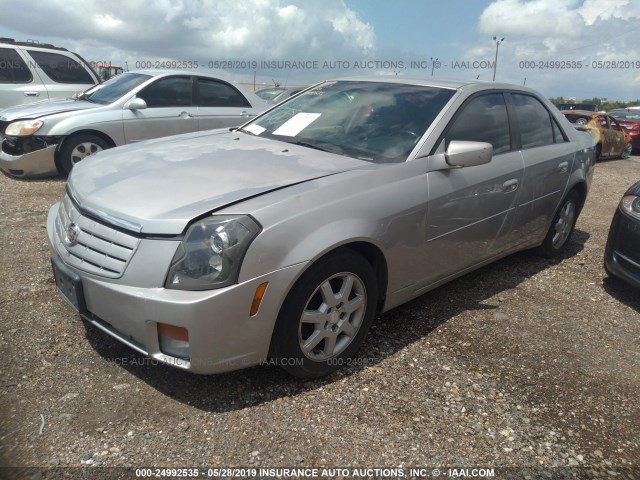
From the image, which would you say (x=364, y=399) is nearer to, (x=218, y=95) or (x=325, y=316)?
→ (x=325, y=316)

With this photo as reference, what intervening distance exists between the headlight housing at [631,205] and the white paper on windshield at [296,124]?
8.32 ft

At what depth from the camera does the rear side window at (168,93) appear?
6941 mm

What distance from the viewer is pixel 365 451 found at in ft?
7.23

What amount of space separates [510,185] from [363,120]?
47.0 inches

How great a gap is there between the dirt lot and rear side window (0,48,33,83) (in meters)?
6.24

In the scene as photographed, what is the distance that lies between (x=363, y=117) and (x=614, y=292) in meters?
2.66

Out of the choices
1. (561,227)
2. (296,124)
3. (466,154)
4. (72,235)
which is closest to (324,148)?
(296,124)

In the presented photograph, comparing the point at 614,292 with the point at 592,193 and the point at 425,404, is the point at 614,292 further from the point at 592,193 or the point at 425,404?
the point at 592,193

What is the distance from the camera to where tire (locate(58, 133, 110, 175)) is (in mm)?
6461

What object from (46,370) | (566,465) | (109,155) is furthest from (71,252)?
(566,465)

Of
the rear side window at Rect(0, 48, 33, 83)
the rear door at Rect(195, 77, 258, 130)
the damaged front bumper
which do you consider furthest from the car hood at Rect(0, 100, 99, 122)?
the rear side window at Rect(0, 48, 33, 83)

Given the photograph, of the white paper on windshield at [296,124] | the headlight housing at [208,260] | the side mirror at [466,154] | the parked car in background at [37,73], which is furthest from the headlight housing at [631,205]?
the parked car in background at [37,73]

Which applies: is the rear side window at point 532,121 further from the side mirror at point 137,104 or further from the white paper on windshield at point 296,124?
the side mirror at point 137,104

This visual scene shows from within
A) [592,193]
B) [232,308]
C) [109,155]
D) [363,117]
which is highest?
[363,117]
